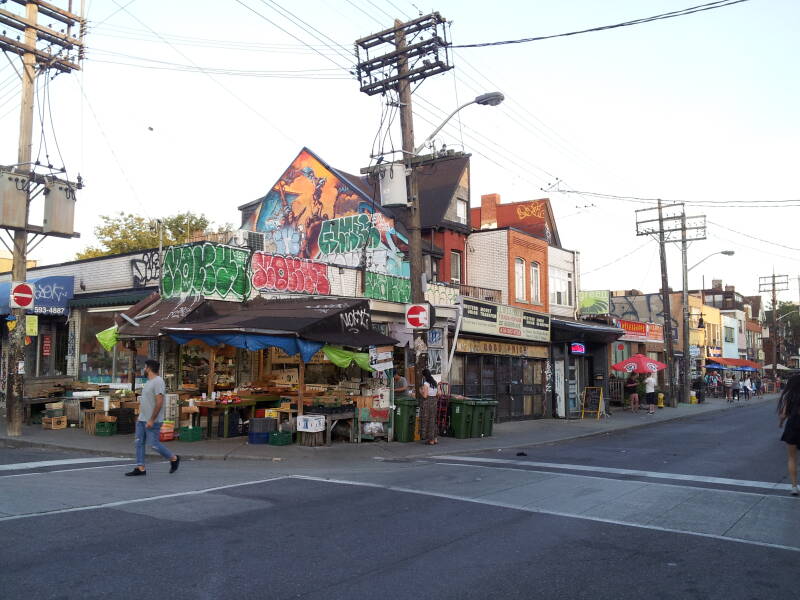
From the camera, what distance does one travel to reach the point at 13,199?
51.2 ft

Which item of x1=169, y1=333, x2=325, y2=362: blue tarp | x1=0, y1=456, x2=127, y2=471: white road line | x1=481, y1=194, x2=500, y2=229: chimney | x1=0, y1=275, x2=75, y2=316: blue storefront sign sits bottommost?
x1=0, y1=456, x2=127, y2=471: white road line

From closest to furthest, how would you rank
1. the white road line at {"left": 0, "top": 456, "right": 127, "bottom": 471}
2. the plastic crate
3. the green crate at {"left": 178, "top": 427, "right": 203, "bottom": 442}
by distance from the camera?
the white road line at {"left": 0, "top": 456, "right": 127, "bottom": 471} < the plastic crate < the green crate at {"left": 178, "top": 427, "right": 203, "bottom": 442}

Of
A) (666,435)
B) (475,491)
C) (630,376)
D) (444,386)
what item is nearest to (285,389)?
(444,386)

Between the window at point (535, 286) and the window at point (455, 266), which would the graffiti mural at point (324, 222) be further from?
the window at point (535, 286)

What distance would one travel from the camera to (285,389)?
16.9 metres

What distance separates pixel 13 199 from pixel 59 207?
1.03 m

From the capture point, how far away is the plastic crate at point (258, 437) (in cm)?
1486

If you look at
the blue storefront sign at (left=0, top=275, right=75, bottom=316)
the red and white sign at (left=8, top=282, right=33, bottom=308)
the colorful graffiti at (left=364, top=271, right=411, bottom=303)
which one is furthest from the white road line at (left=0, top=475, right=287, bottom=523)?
the blue storefront sign at (left=0, top=275, right=75, bottom=316)

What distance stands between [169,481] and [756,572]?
7.92 m

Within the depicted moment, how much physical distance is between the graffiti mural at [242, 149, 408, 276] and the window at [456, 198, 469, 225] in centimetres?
384

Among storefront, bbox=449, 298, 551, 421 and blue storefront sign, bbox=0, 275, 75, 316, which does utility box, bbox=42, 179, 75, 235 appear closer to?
blue storefront sign, bbox=0, 275, 75, 316

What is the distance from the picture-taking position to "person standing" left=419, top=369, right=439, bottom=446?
15.7 meters

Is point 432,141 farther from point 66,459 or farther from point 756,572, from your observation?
point 756,572

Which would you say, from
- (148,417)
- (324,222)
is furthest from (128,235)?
(148,417)
